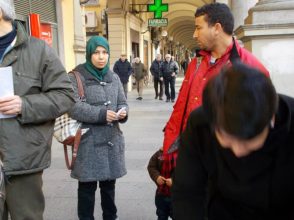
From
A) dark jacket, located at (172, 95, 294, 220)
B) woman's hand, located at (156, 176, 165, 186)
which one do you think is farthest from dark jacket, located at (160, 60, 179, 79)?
dark jacket, located at (172, 95, 294, 220)

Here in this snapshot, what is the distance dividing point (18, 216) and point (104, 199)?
1256mm

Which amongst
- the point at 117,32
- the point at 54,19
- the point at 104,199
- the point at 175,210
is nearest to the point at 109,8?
the point at 117,32

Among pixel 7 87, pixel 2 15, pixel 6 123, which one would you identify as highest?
pixel 2 15

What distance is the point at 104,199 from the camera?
3.83m

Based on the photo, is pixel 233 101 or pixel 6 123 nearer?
pixel 233 101

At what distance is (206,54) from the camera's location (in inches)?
112

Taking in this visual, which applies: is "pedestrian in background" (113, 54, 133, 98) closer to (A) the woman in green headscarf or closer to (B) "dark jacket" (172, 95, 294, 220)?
(A) the woman in green headscarf

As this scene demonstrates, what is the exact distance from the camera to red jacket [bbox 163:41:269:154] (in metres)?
2.71

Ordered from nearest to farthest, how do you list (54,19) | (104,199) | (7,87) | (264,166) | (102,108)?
(264,166)
(7,87)
(102,108)
(104,199)
(54,19)

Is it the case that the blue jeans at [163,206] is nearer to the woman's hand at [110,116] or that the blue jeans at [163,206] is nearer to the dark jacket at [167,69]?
the woman's hand at [110,116]

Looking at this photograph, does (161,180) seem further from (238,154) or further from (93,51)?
(238,154)

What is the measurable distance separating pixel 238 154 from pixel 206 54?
1.62m

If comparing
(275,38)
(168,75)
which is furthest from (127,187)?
(168,75)

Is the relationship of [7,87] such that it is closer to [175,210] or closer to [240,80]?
[175,210]
